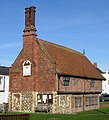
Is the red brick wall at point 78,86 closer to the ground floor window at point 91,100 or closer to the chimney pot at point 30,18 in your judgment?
the ground floor window at point 91,100

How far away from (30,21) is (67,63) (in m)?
8.49

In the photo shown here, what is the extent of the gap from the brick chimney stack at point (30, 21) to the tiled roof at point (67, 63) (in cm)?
232

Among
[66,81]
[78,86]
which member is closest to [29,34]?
[66,81]

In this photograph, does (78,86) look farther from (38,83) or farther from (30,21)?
(30,21)

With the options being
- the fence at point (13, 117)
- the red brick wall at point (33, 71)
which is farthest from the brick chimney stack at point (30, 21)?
the fence at point (13, 117)

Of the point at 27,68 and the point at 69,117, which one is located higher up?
the point at 27,68

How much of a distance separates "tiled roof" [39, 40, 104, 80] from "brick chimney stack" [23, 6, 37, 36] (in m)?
2.32

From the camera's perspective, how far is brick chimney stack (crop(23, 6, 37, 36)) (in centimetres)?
4031

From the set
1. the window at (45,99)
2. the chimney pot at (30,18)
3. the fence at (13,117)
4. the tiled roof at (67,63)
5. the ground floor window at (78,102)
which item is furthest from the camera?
the ground floor window at (78,102)

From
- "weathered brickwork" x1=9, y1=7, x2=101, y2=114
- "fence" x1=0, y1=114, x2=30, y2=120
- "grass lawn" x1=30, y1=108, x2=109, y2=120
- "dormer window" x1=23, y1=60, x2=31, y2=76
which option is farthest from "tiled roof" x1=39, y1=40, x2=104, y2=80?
"fence" x1=0, y1=114, x2=30, y2=120

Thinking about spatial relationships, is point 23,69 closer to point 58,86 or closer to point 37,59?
point 37,59

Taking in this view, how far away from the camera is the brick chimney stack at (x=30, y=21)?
4031 centimetres

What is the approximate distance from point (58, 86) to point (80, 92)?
269 inches

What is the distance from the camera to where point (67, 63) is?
43312 mm
